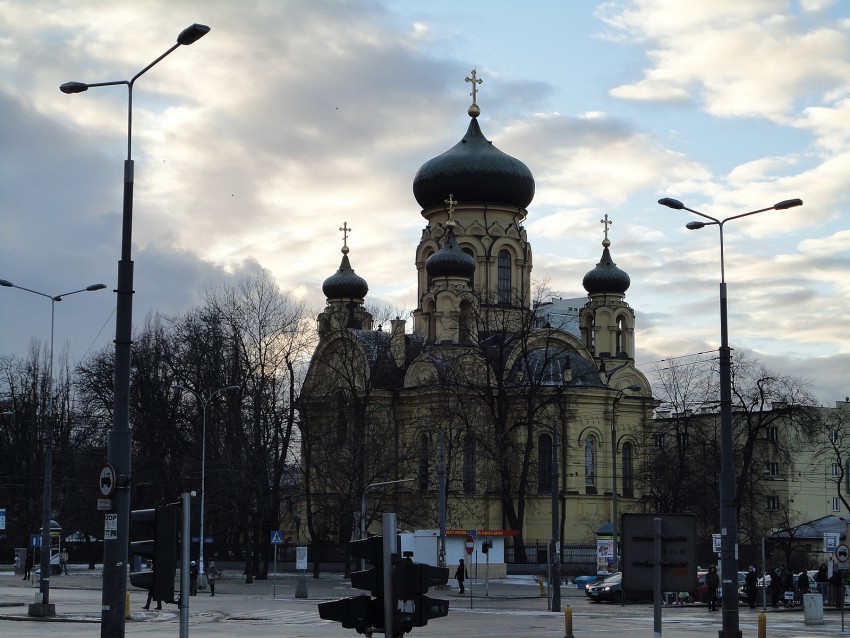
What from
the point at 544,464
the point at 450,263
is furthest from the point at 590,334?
the point at 450,263

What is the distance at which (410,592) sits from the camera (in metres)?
10.1

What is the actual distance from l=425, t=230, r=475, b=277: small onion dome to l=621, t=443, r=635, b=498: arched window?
13.7 meters

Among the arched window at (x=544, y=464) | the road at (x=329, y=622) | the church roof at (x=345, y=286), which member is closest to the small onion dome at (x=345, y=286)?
the church roof at (x=345, y=286)

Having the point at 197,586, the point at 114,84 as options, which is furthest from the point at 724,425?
the point at 197,586

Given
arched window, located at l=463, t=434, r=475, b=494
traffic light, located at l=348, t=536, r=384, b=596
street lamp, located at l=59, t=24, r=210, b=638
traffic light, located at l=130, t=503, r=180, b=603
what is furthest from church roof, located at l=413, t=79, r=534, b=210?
traffic light, located at l=348, t=536, r=384, b=596

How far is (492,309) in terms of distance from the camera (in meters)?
75.3

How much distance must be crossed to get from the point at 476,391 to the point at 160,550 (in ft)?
178

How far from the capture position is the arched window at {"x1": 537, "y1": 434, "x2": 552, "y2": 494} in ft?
236

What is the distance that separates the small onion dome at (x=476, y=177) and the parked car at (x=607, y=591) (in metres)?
35.2

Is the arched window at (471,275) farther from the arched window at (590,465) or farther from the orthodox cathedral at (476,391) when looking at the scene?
the arched window at (590,465)

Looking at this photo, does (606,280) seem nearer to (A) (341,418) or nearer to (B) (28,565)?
(A) (341,418)

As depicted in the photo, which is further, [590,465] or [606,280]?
[606,280]

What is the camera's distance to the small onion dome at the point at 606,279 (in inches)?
3209

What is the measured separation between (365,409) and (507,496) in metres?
8.03
